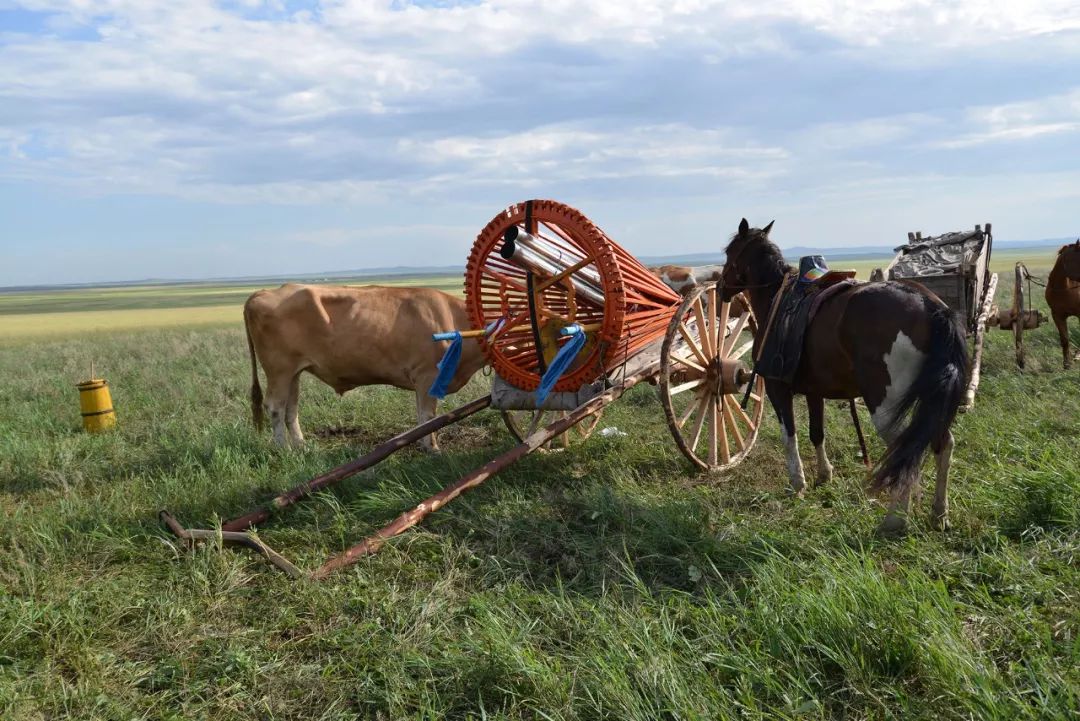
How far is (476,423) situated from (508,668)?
5750mm

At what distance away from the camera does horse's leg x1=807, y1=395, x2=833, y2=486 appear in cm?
570

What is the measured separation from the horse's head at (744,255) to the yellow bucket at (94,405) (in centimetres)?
690

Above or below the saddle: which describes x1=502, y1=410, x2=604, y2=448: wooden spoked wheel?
below

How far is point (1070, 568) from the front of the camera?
367 centimetres

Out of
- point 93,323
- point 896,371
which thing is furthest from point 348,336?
point 93,323

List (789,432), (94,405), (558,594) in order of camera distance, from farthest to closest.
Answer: (94,405) < (789,432) < (558,594)

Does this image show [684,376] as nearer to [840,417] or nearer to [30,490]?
[840,417]

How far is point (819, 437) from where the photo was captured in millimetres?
5719

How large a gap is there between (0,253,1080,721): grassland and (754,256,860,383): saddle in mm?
953

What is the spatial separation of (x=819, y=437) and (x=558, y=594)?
2675 mm

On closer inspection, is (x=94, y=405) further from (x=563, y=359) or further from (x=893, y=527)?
(x=893, y=527)

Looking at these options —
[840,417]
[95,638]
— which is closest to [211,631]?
[95,638]

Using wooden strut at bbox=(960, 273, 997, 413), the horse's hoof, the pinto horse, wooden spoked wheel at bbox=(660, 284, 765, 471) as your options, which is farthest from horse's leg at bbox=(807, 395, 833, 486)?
the horse's hoof

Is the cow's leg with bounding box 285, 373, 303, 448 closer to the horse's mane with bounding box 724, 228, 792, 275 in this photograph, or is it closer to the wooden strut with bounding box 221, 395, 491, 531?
the wooden strut with bounding box 221, 395, 491, 531
